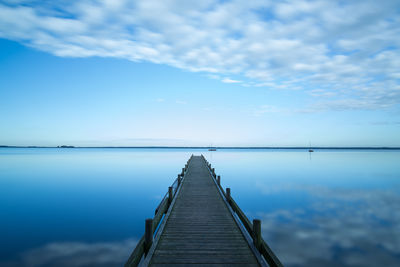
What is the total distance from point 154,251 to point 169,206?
13.9ft

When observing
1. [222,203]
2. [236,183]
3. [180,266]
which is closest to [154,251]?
[180,266]

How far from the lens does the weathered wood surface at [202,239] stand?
5.67 m

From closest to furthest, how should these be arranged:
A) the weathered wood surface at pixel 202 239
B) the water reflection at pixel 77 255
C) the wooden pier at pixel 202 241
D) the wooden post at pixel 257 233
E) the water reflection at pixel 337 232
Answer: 1. the wooden pier at pixel 202 241
2. the weathered wood surface at pixel 202 239
3. the wooden post at pixel 257 233
4. the water reflection at pixel 77 255
5. the water reflection at pixel 337 232

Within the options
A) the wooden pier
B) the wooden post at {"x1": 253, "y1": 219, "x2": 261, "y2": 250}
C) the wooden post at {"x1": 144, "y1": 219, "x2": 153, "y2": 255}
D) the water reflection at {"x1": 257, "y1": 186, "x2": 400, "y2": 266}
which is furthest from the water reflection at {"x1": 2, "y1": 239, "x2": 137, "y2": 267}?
the water reflection at {"x1": 257, "y1": 186, "x2": 400, "y2": 266}

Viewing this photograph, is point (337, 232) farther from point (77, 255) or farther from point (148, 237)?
point (77, 255)

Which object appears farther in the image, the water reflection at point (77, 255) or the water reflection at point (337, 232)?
the water reflection at point (337, 232)

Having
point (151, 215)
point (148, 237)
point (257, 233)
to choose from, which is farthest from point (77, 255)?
point (257, 233)

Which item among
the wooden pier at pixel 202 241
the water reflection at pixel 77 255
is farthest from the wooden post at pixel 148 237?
the water reflection at pixel 77 255

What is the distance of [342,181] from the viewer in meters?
25.8

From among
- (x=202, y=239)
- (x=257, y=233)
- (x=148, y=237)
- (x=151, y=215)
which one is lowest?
(x=151, y=215)

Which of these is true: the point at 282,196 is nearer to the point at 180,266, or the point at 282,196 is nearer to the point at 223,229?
the point at 223,229

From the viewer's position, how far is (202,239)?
22.3ft

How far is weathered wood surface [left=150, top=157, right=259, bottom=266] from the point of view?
5667mm

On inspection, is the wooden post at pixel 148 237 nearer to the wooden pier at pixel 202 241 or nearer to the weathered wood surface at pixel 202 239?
the wooden pier at pixel 202 241
